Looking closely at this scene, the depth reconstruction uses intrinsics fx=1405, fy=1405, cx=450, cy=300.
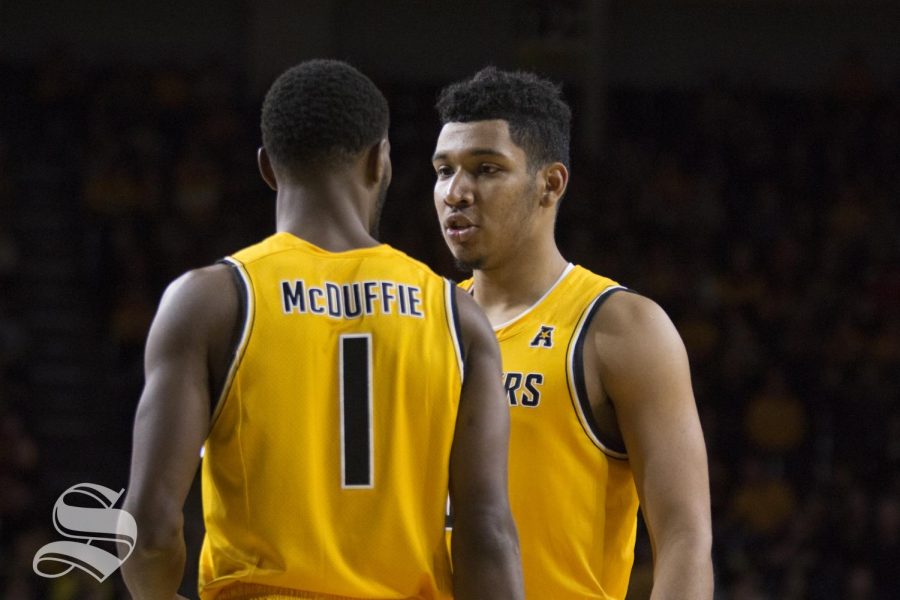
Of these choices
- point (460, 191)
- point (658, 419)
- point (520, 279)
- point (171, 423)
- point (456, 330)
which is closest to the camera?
point (171, 423)

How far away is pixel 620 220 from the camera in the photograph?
44.7 ft

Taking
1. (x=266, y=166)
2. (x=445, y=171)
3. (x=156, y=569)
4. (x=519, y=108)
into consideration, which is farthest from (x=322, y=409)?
(x=519, y=108)

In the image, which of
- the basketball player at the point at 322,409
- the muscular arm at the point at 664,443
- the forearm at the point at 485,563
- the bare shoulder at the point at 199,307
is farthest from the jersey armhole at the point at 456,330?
the muscular arm at the point at 664,443

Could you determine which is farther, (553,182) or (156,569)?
(553,182)

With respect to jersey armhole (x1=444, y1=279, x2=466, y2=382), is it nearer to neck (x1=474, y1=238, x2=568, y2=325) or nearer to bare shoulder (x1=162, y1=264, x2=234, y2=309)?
bare shoulder (x1=162, y1=264, x2=234, y2=309)

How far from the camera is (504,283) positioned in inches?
157

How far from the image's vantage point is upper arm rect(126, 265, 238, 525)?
2574 millimetres


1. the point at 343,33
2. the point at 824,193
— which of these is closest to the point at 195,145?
the point at 343,33

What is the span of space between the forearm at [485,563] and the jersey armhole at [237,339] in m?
0.52

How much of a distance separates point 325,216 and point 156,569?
76 centimetres

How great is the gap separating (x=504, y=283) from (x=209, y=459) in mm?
1457

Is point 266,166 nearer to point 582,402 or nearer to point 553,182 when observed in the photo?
point 582,402

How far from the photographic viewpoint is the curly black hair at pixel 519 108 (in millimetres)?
3930

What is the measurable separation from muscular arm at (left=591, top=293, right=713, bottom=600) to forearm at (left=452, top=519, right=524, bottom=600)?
768 millimetres
